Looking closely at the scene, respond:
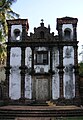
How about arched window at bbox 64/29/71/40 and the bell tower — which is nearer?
the bell tower

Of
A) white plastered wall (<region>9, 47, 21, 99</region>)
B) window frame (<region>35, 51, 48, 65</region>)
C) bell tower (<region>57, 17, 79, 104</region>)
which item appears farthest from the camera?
window frame (<region>35, 51, 48, 65</region>)

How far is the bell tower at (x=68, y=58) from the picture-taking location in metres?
28.3

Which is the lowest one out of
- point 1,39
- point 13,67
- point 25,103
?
point 25,103

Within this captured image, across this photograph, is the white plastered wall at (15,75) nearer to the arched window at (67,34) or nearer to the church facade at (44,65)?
the church facade at (44,65)

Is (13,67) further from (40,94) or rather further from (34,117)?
(34,117)

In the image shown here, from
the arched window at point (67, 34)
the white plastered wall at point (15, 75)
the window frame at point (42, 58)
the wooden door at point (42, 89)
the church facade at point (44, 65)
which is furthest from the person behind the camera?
the arched window at point (67, 34)

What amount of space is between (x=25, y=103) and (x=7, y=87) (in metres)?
2.44

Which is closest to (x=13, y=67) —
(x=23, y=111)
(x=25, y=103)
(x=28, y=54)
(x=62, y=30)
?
(x=28, y=54)

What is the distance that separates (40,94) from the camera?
93.9 ft

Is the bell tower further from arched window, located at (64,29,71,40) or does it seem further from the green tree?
the green tree

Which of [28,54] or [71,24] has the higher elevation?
[71,24]

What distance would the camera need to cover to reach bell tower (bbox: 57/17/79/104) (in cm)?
2827

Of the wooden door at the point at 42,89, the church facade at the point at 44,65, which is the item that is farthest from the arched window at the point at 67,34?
the wooden door at the point at 42,89

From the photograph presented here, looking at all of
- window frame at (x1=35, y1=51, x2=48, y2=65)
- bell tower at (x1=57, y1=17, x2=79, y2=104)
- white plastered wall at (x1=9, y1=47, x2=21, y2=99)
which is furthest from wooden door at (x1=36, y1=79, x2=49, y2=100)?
white plastered wall at (x1=9, y1=47, x2=21, y2=99)
